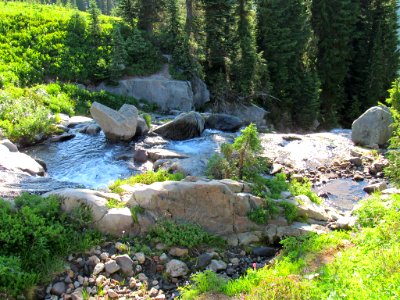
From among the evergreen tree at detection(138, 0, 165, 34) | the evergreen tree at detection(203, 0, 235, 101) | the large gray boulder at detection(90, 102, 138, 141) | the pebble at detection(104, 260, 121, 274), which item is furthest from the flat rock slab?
the evergreen tree at detection(138, 0, 165, 34)

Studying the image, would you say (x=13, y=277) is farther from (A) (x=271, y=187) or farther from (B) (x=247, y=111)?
(B) (x=247, y=111)

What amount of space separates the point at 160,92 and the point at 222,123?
6.38 meters

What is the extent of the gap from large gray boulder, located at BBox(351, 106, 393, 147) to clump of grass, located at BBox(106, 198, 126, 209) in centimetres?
1291

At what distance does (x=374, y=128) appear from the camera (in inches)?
714

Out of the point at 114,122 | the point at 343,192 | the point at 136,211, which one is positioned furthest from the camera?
the point at 114,122

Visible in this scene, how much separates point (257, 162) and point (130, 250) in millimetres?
4729

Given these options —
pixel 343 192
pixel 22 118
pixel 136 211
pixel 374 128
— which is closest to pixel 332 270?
pixel 136 211

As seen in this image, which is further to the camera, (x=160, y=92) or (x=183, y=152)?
(x=160, y=92)

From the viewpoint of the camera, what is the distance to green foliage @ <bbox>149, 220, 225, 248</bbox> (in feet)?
28.0

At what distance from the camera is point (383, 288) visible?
5926 millimetres


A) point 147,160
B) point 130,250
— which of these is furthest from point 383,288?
point 147,160

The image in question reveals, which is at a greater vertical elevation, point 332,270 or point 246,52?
point 246,52

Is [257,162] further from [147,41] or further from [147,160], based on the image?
[147,41]

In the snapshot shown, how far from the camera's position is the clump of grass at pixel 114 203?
9055 mm
